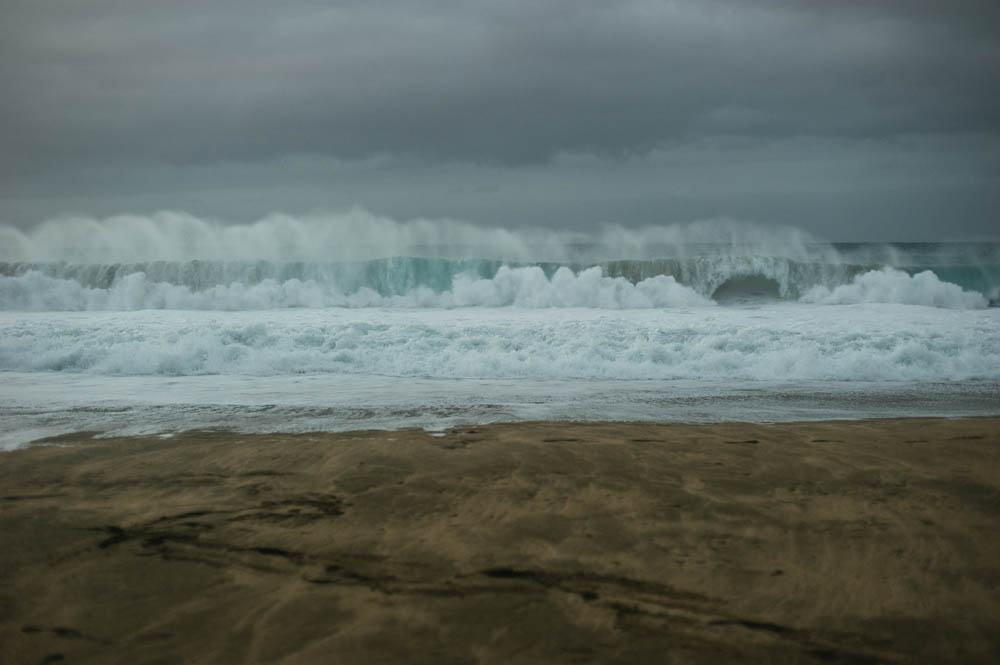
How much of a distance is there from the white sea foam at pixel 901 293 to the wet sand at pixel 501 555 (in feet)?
Result: 52.7

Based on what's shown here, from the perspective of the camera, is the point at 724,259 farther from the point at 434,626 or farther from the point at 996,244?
the point at 434,626

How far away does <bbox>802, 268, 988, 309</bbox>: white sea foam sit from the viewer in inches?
711

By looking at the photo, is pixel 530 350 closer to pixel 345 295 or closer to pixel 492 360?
pixel 492 360

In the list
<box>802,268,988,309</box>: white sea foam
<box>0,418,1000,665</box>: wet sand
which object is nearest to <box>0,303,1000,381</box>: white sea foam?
<box>0,418,1000,665</box>: wet sand

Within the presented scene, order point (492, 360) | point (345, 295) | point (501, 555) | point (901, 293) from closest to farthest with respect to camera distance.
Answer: point (501, 555), point (492, 360), point (901, 293), point (345, 295)

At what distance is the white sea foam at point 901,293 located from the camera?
18062 millimetres

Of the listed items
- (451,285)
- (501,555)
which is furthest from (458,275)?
(501,555)

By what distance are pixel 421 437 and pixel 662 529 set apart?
6.45 feet

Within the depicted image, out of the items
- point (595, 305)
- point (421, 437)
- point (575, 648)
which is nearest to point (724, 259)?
point (595, 305)

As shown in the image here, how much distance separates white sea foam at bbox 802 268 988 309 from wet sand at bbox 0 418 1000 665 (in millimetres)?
16075

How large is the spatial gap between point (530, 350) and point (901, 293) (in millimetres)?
13604

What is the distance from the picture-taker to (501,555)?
7.54ft

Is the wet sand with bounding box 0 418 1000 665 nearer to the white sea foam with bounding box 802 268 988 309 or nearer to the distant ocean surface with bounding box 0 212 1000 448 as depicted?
the distant ocean surface with bounding box 0 212 1000 448

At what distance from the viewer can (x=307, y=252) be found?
22344mm
